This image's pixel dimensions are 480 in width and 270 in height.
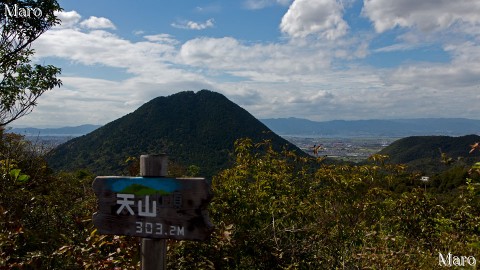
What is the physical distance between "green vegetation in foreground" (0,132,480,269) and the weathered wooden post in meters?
0.83

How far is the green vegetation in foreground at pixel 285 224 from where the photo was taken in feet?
11.4

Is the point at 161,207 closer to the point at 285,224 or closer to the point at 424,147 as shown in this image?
the point at 285,224

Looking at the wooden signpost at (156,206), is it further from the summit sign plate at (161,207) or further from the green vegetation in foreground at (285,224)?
the green vegetation in foreground at (285,224)

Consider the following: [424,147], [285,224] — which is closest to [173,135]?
[424,147]

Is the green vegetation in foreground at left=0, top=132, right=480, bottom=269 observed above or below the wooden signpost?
below

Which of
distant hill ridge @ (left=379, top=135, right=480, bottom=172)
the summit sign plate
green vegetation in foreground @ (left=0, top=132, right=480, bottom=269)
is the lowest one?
distant hill ridge @ (left=379, top=135, right=480, bottom=172)

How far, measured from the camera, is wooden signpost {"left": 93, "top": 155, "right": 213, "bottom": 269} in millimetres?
2395

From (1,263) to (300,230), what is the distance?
2.88 m

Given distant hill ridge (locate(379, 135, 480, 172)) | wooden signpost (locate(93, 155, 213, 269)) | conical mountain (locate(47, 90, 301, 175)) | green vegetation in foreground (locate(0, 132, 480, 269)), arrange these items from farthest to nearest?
distant hill ridge (locate(379, 135, 480, 172)) → conical mountain (locate(47, 90, 301, 175)) → green vegetation in foreground (locate(0, 132, 480, 269)) → wooden signpost (locate(93, 155, 213, 269))

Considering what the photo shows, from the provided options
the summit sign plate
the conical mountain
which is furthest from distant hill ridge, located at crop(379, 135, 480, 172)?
the summit sign plate

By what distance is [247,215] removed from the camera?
423 centimetres

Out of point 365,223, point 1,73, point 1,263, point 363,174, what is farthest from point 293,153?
point 1,73

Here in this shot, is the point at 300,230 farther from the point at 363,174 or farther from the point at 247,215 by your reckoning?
the point at 363,174

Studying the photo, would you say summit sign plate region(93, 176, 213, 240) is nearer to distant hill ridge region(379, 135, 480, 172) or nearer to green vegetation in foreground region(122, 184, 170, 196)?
green vegetation in foreground region(122, 184, 170, 196)
